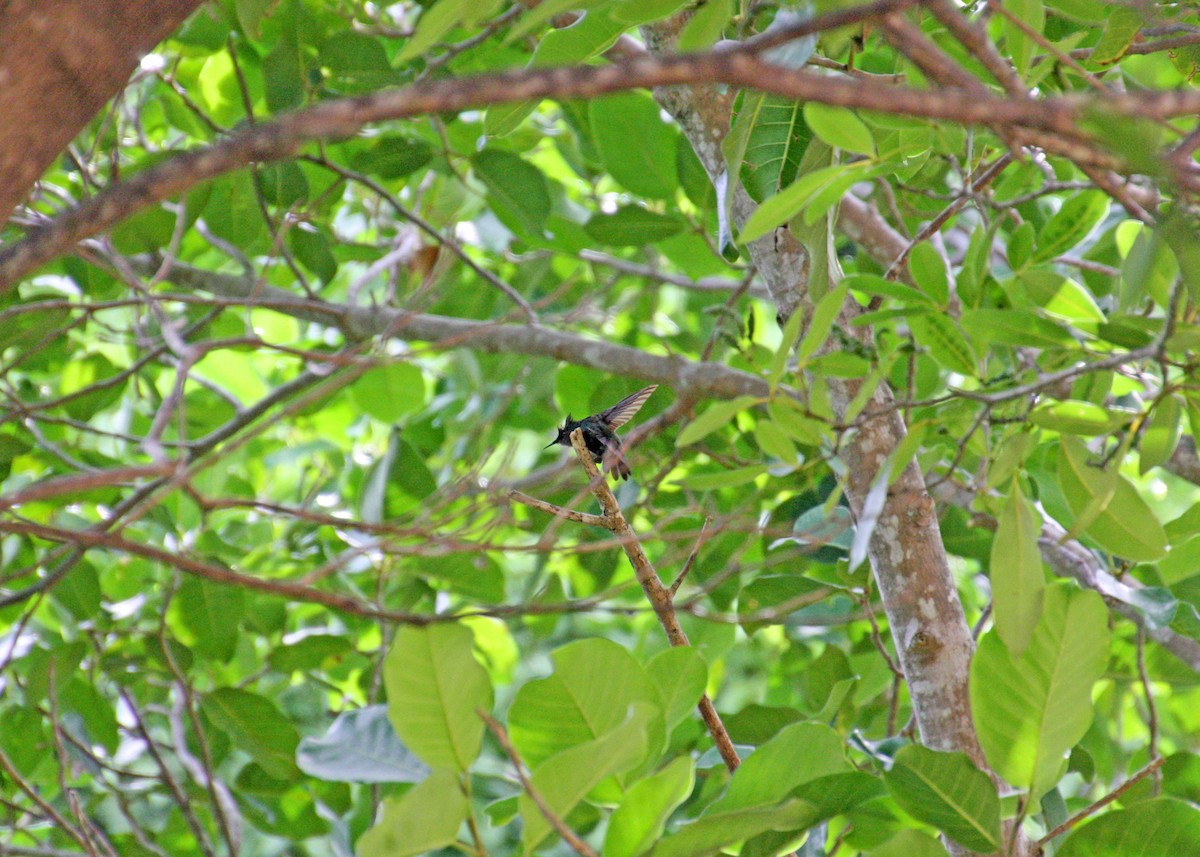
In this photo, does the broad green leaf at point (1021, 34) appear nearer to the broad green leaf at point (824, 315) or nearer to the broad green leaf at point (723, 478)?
the broad green leaf at point (824, 315)

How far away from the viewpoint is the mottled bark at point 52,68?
27.5 inches

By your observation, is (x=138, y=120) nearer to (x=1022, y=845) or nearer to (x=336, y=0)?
(x=336, y=0)

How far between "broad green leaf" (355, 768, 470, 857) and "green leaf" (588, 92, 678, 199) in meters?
1.34

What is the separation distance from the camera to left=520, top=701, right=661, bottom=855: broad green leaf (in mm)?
741

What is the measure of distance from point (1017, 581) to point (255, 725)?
1.34 meters

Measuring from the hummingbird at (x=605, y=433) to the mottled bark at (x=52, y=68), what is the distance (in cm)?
51

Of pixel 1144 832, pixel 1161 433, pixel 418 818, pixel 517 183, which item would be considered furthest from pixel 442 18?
pixel 517 183

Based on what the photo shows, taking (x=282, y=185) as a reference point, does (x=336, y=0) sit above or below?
above

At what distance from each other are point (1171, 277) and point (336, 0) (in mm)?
1743

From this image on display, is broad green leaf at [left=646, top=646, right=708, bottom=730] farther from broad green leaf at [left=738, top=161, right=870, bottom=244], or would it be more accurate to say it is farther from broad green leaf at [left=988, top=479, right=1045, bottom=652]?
broad green leaf at [left=738, top=161, right=870, bottom=244]

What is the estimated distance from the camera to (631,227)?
1920 mm

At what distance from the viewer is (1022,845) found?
101cm

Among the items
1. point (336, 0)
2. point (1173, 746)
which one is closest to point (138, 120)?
point (336, 0)

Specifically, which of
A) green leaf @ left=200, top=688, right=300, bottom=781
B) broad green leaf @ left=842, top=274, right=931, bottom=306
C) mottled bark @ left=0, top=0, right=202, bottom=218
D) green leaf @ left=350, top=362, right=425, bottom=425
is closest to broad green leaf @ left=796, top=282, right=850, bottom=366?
broad green leaf @ left=842, top=274, right=931, bottom=306
